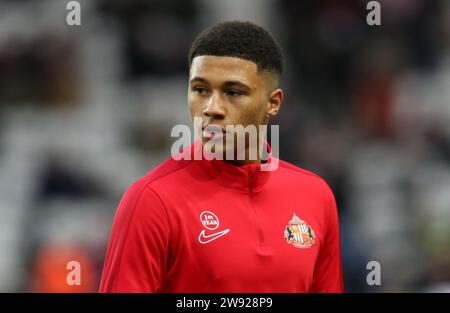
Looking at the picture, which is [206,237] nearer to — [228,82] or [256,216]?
[256,216]

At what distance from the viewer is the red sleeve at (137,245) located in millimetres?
2842

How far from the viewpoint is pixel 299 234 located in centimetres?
314

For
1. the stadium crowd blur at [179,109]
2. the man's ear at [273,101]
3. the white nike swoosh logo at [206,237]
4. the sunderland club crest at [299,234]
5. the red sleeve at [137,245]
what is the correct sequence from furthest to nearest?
the stadium crowd blur at [179,109] → the man's ear at [273,101] → the sunderland club crest at [299,234] → the white nike swoosh logo at [206,237] → the red sleeve at [137,245]

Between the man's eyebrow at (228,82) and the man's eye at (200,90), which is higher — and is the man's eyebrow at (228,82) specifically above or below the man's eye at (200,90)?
above

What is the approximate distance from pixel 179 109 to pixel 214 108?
5294 mm

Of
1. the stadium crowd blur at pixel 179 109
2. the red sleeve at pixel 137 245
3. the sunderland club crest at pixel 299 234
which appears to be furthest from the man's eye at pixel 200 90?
the stadium crowd blur at pixel 179 109

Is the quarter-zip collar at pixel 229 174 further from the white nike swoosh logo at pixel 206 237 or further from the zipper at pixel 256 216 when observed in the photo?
the white nike swoosh logo at pixel 206 237

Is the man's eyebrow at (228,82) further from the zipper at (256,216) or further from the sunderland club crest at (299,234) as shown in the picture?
the sunderland club crest at (299,234)

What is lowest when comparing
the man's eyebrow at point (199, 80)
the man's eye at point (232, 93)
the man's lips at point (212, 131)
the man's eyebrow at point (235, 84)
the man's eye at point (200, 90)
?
the man's lips at point (212, 131)

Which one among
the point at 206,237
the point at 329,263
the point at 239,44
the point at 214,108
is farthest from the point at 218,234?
the point at 239,44

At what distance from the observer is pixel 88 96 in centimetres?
846

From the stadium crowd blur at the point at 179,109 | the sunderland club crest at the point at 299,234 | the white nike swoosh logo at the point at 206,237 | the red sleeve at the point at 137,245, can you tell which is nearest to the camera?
the red sleeve at the point at 137,245

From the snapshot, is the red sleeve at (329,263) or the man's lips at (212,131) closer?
the man's lips at (212,131)
